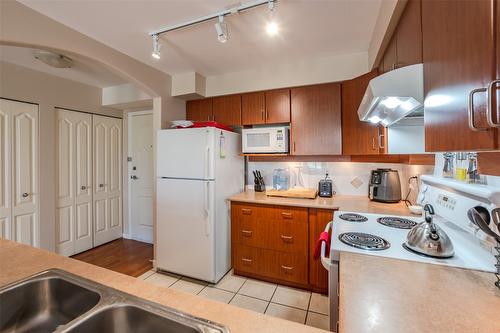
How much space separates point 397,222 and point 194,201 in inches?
71.0

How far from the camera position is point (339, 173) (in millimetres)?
2654

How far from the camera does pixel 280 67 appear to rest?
2523 mm

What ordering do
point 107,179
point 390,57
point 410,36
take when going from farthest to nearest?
point 107,179 → point 390,57 → point 410,36

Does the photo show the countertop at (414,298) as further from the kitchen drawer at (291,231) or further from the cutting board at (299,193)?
the cutting board at (299,193)

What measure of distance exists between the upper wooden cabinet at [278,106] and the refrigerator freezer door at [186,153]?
740mm

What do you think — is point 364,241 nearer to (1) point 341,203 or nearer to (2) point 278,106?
(1) point 341,203

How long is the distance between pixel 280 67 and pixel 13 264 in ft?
8.44

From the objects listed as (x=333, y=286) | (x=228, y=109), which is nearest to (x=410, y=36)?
(x=333, y=286)

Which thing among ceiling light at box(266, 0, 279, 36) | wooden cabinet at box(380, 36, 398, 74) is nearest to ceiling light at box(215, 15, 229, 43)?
ceiling light at box(266, 0, 279, 36)

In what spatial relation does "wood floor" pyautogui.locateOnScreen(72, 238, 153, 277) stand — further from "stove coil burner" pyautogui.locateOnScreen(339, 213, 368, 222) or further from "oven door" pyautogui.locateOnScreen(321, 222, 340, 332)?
"stove coil burner" pyautogui.locateOnScreen(339, 213, 368, 222)

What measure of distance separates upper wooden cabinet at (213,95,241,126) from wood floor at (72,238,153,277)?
204cm

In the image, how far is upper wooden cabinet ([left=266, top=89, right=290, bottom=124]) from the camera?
2.57 metres

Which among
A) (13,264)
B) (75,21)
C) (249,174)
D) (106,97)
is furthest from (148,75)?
(13,264)

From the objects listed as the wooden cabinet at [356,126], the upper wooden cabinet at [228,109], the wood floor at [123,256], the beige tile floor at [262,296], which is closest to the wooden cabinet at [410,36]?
the wooden cabinet at [356,126]
